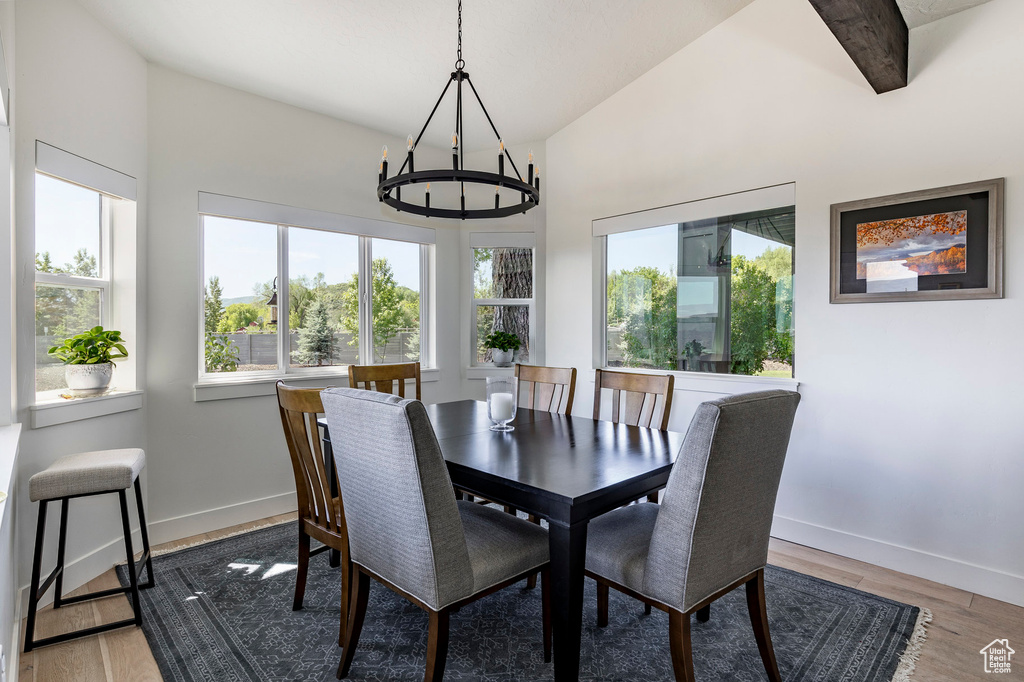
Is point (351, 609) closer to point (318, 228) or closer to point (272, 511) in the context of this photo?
point (272, 511)

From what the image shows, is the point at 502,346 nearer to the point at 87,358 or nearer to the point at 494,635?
the point at 494,635

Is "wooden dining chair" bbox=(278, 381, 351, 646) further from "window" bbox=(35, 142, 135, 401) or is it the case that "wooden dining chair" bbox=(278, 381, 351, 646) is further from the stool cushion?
"window" bbox=(35, 142, 135, 401)

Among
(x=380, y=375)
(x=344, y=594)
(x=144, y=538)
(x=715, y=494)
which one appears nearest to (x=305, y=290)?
(x=380, y=375)

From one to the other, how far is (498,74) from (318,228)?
62.3 inches

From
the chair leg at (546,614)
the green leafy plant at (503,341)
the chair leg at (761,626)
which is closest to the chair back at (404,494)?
the chair leg at (546,614)

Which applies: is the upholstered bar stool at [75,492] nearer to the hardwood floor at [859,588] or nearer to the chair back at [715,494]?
the hardwood floor at [859,588]

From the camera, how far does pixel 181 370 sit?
3.11 meters

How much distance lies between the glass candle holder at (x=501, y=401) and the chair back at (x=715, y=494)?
0.93m

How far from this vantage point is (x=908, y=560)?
8.83 feet

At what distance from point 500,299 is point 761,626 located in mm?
3210

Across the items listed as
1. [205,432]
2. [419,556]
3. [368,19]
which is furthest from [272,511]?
[368,19]

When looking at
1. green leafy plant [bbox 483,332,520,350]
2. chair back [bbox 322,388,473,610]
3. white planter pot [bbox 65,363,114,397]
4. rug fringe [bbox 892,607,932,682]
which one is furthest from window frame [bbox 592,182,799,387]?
white planter pot [bbox 65,363,114,397]

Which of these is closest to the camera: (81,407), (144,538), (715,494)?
(715,494)

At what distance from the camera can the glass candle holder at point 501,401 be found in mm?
2355
